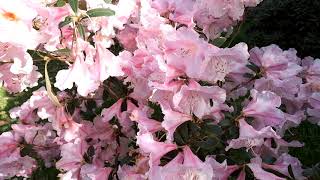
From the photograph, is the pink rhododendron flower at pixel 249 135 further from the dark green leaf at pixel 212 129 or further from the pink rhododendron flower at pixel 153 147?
the pink rhododendron flower at pixel 153 147

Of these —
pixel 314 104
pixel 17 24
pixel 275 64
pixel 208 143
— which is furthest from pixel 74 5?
pixel 314 104

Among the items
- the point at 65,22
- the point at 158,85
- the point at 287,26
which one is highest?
the point at 65,22

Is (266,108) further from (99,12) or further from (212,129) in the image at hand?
(99,12)

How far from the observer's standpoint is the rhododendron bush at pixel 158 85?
1.84 metres

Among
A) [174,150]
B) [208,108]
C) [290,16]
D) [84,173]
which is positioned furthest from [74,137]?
[290,16]

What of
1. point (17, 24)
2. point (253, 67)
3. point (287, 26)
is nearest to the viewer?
point (17, 24)

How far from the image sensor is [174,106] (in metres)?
1.86

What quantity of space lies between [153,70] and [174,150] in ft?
0.93

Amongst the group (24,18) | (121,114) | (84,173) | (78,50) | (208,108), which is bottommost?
(84,173)

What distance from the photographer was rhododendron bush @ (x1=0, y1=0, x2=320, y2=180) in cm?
184

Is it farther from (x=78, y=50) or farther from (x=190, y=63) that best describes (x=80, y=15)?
(x=190, y=63)

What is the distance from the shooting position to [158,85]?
1.82m

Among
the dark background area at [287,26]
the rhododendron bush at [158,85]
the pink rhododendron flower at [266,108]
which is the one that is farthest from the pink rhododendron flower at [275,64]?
the dark background area at [287,26]

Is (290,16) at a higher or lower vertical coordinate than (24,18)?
lower
